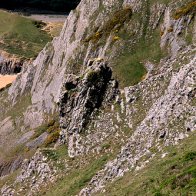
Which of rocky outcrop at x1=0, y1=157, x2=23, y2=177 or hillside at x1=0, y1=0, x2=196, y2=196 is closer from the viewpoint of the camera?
hillside at x1=0, y1=0, x2=196, y2=196

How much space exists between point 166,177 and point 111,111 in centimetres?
2584

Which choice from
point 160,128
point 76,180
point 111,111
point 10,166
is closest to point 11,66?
point 10,166

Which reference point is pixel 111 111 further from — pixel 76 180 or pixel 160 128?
pixel 160 128

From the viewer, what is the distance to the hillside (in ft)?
132

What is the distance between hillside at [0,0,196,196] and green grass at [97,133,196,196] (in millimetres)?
108

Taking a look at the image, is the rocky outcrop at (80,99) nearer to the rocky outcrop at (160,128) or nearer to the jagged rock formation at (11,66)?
the rocky outcrop at (160,128)

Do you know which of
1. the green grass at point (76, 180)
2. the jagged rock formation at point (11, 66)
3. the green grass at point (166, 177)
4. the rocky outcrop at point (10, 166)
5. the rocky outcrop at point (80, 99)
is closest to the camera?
the green grass at point (166, 177)

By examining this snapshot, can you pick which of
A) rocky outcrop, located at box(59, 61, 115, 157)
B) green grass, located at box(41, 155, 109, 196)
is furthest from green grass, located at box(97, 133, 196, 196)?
rocky outcrop, located at box(59, 61, 115, 157)

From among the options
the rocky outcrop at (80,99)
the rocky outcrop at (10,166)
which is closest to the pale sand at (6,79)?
the rocky outcrop at (10,166)

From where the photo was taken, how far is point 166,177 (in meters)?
31.1

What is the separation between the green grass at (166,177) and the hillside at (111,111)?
11cm

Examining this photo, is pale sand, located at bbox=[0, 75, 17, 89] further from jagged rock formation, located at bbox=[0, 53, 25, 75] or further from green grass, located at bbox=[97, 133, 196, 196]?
green grass, located at bbox=[97, 133, 196, 196]

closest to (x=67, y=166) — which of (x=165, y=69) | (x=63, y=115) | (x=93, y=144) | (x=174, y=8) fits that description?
(x=93, y=144)

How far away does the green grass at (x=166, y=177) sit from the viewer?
1101 inches
